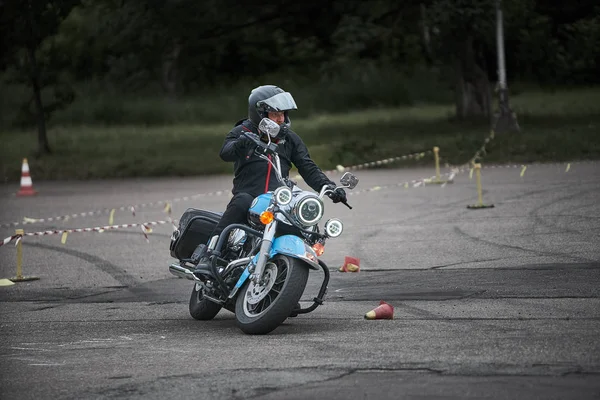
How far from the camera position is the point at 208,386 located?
741 cm

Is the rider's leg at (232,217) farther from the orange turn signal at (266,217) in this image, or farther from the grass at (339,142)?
the grass at (339,142)

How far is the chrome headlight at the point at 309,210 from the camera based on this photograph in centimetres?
938

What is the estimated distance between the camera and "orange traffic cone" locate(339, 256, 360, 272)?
528 inches

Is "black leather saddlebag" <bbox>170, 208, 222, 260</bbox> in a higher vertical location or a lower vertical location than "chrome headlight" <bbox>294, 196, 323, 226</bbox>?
lower

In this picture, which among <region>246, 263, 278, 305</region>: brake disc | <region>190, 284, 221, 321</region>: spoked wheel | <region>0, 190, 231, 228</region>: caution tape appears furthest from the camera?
<region>0, 190, 231, 228</region>: caution tape

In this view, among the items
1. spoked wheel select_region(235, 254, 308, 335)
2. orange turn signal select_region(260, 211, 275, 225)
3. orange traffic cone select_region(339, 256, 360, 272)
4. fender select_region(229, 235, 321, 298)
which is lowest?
orange traffic cone select_region(339, 256, 360, 272)

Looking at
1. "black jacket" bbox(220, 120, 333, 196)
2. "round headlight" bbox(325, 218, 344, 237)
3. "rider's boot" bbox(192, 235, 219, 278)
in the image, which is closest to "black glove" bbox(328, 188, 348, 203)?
"black jacket" bbox(220, 120, 333, 196)

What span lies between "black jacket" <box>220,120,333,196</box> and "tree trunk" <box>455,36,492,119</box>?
2959 centimetres

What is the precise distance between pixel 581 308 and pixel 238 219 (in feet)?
9.10

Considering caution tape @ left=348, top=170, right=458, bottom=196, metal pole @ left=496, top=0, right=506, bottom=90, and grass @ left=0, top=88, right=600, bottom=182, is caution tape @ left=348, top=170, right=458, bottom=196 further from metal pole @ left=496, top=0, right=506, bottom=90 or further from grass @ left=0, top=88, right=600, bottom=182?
metal pole @ left=496, top=0, right=506, bottom=90

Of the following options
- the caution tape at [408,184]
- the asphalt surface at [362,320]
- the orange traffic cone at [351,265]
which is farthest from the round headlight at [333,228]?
the caution tape at [408,184]

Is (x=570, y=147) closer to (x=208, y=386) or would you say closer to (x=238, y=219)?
(x=238, y=219)

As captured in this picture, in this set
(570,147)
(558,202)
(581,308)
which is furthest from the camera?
(570,147)

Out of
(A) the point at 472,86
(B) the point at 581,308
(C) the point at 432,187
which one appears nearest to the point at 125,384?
(B) the point at 581,308
